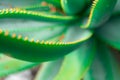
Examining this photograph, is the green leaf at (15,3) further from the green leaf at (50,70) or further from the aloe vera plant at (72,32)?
the green leaf at (50,70)

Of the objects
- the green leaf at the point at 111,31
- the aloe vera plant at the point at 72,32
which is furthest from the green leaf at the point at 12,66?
the green leaf at the point at 111,31

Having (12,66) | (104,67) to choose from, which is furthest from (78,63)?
(12,66)

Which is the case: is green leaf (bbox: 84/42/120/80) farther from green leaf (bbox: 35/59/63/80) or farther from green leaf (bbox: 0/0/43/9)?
green leaf (bbox: 0/0/43/9)

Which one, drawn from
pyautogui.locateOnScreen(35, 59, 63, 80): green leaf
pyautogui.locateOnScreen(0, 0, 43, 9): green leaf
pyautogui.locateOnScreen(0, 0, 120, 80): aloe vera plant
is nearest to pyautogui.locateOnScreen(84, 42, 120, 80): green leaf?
pyautogui.locateOnScreen(0, 0, 120, 80): aloe vera plant

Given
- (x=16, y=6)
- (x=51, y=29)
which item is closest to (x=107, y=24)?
(x=51, y=29)

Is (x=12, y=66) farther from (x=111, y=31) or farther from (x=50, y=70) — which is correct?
(x=111, y=31)

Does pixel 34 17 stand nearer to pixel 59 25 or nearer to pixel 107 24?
pixel 59 25

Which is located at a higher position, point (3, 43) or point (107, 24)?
point (3, 43)
